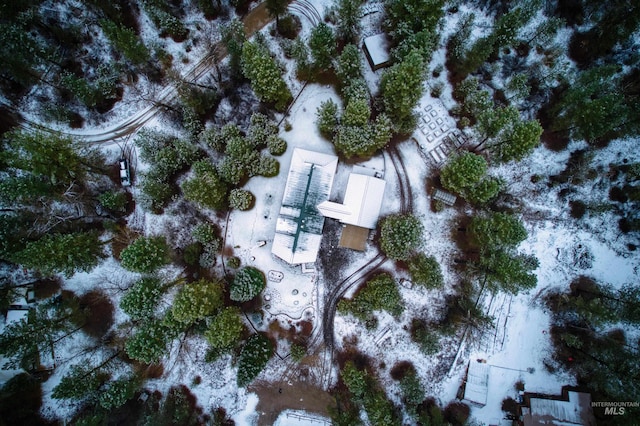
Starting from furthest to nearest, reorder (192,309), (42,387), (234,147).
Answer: (42,387), (234,147), (192,309)

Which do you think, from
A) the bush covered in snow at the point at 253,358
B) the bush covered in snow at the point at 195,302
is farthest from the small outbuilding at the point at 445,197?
the bush covered in snow at the point at 195,302

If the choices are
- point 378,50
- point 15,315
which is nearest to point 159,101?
point 378,50

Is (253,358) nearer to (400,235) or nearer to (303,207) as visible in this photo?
(303,207)

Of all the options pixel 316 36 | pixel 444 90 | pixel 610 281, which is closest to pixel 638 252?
pixel 610 281

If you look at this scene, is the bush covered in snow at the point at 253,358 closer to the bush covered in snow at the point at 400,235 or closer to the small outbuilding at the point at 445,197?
the bush covered in snow at the point at 400,235

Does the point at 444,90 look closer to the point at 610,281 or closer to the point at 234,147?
the point at 234,147
